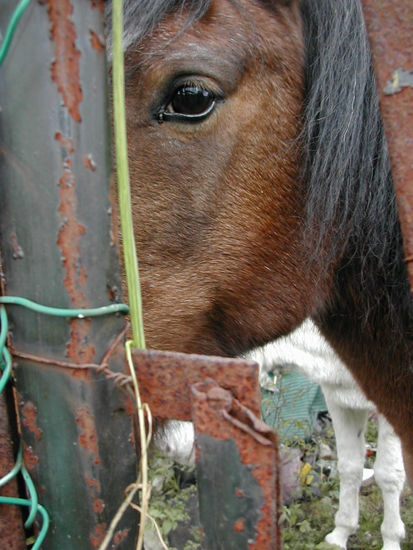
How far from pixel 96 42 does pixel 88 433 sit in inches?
17.4

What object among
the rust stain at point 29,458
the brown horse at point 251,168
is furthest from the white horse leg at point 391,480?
the rust stain at point 29,458

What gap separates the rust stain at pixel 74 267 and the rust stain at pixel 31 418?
0.24ft

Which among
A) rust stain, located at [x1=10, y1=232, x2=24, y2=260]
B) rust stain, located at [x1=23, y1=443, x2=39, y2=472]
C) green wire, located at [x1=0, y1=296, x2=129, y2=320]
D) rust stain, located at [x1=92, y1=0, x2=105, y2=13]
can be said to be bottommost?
rust stain, located at [x1=23, y1=443, x2=39, y2=472]

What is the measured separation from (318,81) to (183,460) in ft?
8.25

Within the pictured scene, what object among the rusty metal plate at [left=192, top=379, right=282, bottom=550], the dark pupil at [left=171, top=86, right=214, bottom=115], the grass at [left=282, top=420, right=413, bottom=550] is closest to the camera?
the rusty metal plate at [left=192, top=379, right=282, bottom=550]

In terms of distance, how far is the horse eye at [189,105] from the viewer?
1133 mm

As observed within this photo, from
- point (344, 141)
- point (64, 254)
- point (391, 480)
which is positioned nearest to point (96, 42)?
point (64, 254)

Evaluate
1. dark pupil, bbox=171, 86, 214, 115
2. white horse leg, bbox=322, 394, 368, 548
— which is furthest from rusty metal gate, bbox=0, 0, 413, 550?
white horse leg, bbox=322, 394, 368, 548

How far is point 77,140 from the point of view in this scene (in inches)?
22.4

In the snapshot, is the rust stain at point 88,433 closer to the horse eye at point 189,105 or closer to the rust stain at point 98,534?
the rust stain at point 98,534

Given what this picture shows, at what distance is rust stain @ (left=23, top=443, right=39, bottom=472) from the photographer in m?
0.61

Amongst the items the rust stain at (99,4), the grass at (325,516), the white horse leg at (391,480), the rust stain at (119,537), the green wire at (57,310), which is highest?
the rust stain at (99,4)

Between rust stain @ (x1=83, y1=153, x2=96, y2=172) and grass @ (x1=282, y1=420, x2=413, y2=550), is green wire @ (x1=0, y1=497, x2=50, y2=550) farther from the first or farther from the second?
grass @ (x1=282, y1=420, x2=413, y2=550)

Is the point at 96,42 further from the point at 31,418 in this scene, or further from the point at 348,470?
the point at 348,470
